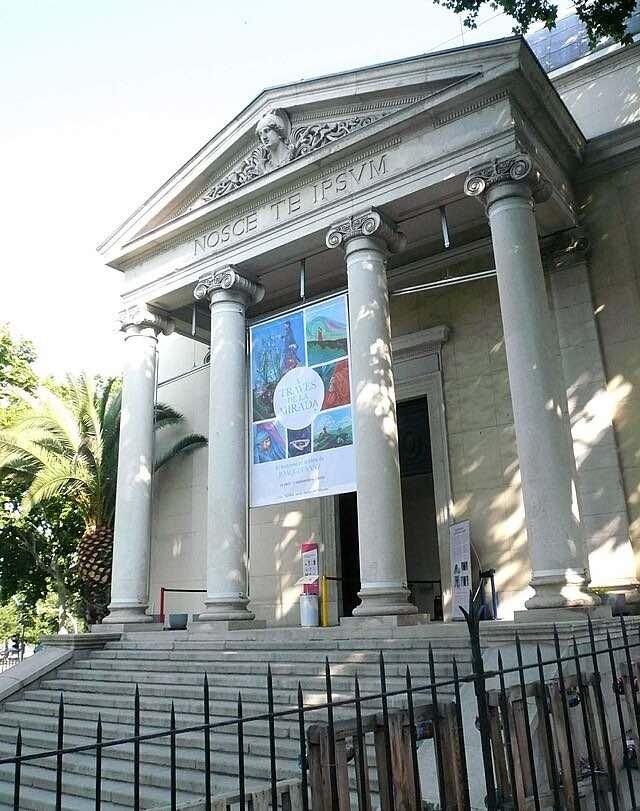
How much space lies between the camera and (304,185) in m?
13.1

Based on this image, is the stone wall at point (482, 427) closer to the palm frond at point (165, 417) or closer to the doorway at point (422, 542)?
the doorway at point (422, 542)

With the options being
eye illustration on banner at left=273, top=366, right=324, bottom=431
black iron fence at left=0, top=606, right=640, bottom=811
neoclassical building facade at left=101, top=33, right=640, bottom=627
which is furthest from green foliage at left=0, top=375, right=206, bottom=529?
black iron fence at left=0, top=606, right=640, bottom=811

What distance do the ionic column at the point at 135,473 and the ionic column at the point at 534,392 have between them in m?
7.66

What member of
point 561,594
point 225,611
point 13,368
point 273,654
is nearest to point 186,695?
point 273,654

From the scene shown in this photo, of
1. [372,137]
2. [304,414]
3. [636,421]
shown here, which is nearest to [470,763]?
[304,414]

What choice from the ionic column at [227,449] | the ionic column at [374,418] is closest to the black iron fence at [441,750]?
the ionic column at [374,418]

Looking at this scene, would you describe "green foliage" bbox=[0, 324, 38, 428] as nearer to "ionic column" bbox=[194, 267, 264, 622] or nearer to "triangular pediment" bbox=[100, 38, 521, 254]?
"triangular pediment" bbox=[100, 38, 521, 254]

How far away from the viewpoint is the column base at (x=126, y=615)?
13211 millimetres

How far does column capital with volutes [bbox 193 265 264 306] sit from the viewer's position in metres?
13.8

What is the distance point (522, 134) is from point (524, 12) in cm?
211

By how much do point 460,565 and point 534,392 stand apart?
438cm

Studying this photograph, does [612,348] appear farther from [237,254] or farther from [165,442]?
[165,442]

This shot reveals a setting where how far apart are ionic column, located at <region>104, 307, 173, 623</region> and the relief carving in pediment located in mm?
3558

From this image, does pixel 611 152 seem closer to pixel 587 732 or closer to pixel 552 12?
pixel 552 12
